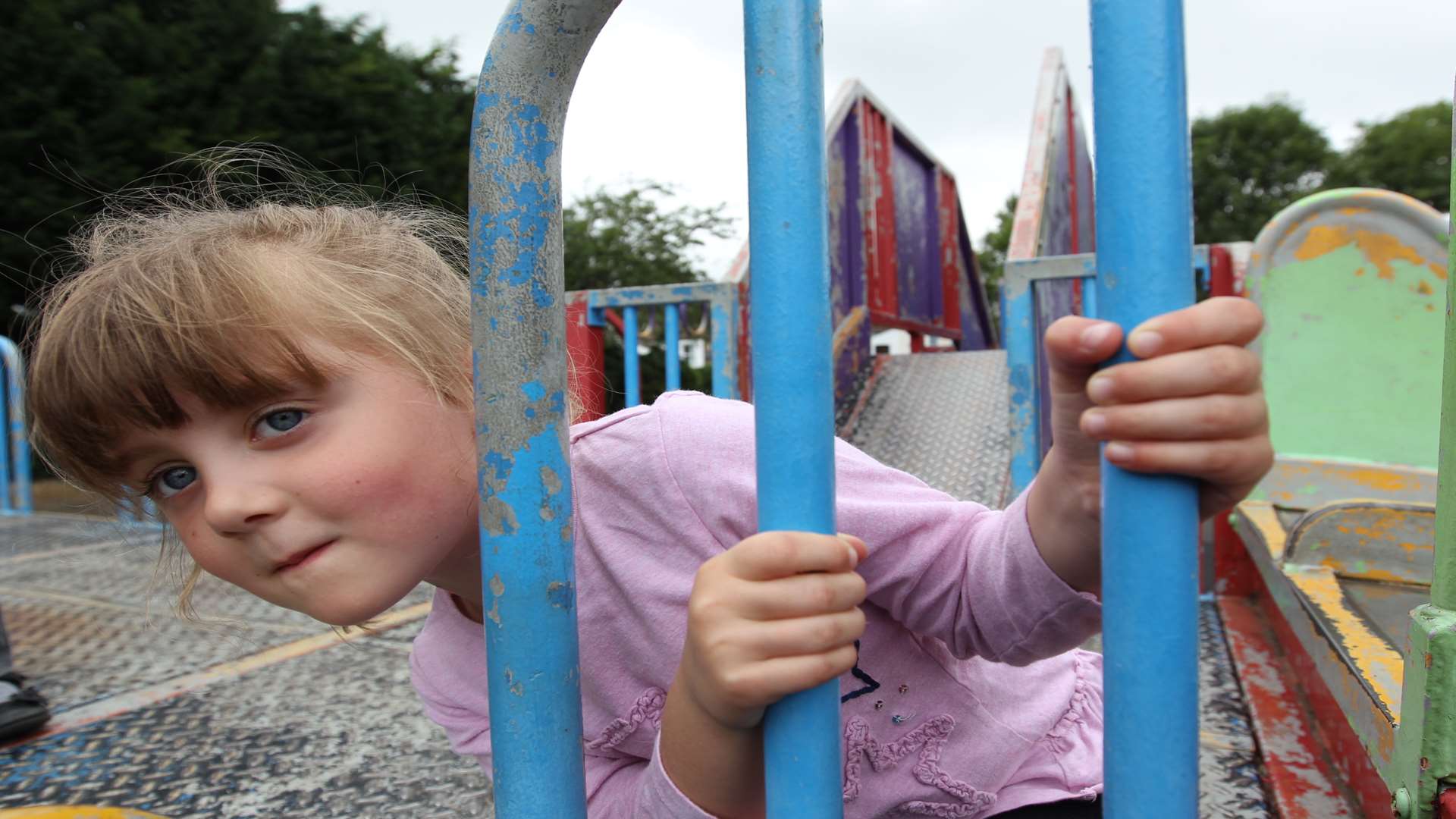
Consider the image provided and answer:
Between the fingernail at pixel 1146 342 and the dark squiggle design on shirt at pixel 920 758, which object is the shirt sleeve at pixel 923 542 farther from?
the fingernail at pixel 1146 342

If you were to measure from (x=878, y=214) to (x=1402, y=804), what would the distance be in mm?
3622

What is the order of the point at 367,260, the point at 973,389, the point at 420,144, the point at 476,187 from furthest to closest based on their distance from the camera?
the point at 420,144
the point at 973,389
the point at 367,260
the point at 476,187

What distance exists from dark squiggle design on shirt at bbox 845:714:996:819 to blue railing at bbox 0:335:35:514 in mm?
5765

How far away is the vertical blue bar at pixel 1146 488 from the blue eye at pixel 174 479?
75cm

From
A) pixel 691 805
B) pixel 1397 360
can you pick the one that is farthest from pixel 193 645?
pixel 1397 360

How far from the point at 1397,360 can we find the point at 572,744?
262 cm

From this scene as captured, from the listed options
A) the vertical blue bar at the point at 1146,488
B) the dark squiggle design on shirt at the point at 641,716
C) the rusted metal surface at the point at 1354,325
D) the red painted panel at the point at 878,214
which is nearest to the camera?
the vertical blue bar at the point at 1146,488

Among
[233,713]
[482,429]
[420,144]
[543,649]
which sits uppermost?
[420,144]

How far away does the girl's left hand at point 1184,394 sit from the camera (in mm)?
432

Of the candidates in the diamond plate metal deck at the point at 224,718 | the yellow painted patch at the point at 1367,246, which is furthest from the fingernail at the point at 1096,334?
the yellow painted patch at the point at 1367,246

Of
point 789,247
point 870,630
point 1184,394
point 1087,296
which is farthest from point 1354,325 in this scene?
point 789,247

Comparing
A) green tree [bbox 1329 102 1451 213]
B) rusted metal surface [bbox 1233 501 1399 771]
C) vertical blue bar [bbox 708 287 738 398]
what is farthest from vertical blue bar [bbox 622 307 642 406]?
green tree [bbox 1329 102 1451 213]

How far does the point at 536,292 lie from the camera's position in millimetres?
532

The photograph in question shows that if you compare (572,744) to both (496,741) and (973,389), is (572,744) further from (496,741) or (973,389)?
(973,389)
